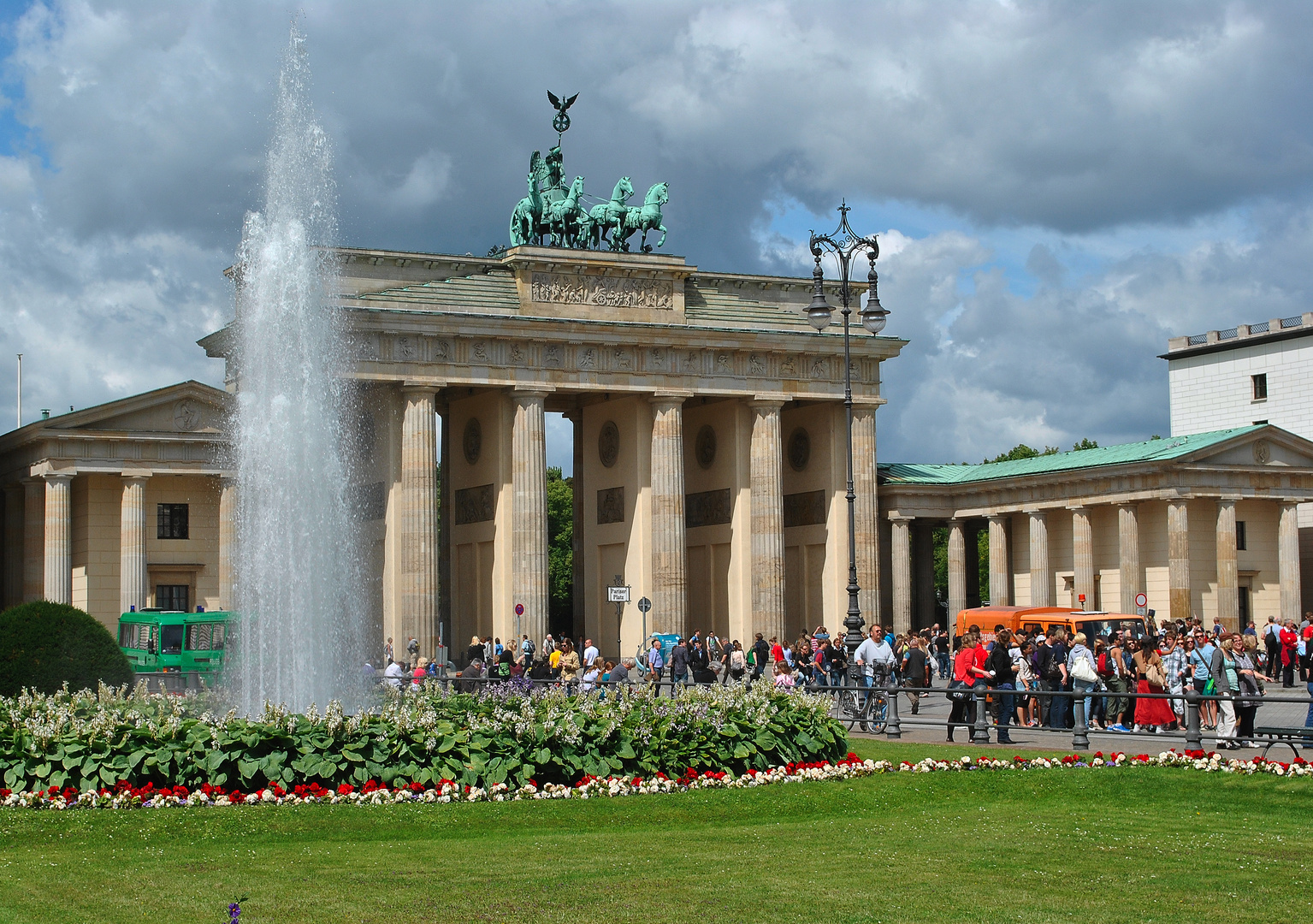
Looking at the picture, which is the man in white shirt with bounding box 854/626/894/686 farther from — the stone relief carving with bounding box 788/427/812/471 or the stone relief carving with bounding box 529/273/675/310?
the stone relief carving with bounding box 788/427/812/471

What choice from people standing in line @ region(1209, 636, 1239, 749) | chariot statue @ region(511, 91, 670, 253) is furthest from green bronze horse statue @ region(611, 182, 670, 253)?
people standing in line @ region(1209, 636, 1239, 749)

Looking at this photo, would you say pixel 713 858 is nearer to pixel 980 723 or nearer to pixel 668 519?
pixel 980 723

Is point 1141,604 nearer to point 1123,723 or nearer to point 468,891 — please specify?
point 1123,723

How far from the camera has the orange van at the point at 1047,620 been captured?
44281mm

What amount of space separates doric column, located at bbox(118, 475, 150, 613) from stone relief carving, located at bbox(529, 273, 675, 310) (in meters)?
16.1

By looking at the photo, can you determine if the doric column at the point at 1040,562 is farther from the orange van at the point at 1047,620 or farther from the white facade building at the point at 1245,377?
the white facade building at the point at 1245,377

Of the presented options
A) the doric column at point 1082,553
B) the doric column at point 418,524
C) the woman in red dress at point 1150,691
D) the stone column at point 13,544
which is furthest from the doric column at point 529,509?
the woman in red dress at point 1150,691

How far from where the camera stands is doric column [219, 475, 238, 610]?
54.4 m

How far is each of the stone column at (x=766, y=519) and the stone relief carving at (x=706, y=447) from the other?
10.3 feet

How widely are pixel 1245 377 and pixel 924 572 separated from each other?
900 inches

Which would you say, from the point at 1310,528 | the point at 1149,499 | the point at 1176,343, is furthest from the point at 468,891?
the point at 1176,343

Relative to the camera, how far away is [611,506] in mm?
66250

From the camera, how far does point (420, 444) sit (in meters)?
58.8

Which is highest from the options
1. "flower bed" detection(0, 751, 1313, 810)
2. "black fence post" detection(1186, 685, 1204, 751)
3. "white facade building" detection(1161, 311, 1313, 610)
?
"white facade building" detection(1161, 311, 1313, 610)
